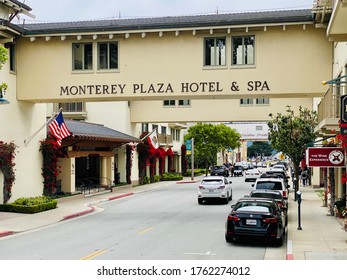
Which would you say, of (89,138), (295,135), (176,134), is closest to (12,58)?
(89,138)

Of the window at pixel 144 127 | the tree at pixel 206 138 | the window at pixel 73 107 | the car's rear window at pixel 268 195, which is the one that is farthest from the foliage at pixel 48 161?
the tree at pixel 206 138

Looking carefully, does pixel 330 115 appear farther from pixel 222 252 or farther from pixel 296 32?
pixel 222 252

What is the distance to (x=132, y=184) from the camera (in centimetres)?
4956

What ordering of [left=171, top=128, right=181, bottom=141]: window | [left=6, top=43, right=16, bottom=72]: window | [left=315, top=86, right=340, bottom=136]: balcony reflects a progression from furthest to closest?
[left=171, top=128, right=181, bottom=141]: window < [left=6, top=43, right=16, bottom=72]: window < [left=315, top=86, right=340, bottom=136]: balcony

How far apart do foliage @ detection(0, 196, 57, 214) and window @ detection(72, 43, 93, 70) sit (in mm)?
7017

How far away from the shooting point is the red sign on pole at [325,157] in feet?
64.7

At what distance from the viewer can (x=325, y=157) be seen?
20.0m

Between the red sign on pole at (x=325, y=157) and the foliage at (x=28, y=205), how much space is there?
13.5 meters

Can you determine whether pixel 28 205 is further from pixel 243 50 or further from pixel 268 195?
pixel 243 50

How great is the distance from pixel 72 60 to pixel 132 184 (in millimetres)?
25612

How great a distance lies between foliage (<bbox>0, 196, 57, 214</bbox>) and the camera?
83.7 ft

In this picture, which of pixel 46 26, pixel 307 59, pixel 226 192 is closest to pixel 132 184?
pixel 226 192

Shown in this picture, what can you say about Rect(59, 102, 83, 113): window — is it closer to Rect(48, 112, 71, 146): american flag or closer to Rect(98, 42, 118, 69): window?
Rect(48, 112, 71, 146): american flag

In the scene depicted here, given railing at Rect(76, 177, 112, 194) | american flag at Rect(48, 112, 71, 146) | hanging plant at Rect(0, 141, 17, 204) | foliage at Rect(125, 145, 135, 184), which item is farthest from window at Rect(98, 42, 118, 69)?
foliage at Rect(125, 145, 135, 184)
